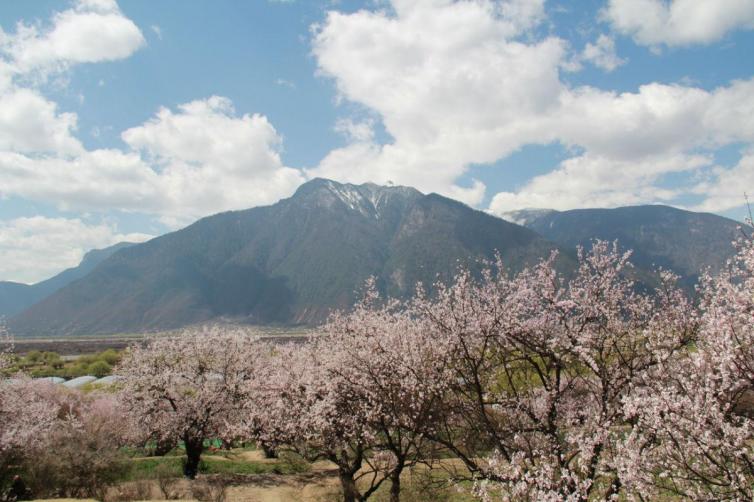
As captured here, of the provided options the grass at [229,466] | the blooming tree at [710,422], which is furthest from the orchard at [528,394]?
the grass at [229,466]

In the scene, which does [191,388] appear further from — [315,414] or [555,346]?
[555,346]

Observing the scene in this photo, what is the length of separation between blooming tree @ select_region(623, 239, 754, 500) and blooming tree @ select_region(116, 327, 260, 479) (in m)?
28.4

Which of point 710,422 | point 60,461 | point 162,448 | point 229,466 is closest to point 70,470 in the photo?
point 60,461

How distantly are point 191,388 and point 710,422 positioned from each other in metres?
33.8

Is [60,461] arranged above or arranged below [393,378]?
below

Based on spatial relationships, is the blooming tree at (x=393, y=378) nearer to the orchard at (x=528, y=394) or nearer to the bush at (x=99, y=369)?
the orchard at (x=528, y=394)

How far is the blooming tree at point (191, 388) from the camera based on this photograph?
3177 centimetres

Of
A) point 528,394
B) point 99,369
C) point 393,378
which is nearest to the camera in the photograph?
point 528,394

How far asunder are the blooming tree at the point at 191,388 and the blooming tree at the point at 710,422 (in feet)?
93.2

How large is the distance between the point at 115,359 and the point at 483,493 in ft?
362

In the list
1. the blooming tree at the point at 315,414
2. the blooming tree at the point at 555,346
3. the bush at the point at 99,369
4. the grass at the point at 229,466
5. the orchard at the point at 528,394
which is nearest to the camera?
the orchard at the point at 528,394

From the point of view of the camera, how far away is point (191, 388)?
3428 cm

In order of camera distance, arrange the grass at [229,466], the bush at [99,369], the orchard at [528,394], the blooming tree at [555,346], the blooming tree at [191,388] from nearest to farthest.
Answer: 1. the orchard at [528,394]
2. the blooming tree at [555,346]
3. the blooming tree at [191,388]
4. the grass at [229,466]
5. the bush at [99,369]

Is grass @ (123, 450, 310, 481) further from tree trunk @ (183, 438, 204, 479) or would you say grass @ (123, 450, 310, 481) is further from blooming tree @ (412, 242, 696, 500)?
blooming tree @ (412, 242, 696, 500)
